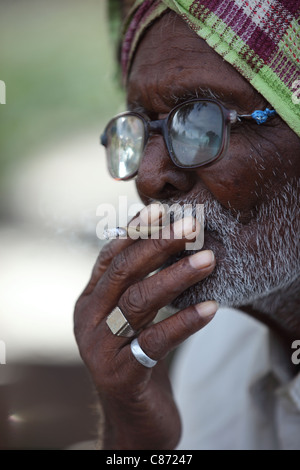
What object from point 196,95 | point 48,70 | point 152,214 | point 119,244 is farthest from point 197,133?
point 48,70

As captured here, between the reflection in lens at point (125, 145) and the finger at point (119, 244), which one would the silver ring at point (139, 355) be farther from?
the reflection in lens at point (125, 145)

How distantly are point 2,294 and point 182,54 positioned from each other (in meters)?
1.64

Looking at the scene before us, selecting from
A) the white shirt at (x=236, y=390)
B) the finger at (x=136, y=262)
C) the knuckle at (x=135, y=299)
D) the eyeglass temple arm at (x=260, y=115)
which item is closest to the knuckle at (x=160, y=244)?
the finger at (x=136, y=262)

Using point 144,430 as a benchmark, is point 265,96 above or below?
above

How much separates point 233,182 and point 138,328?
0.54m

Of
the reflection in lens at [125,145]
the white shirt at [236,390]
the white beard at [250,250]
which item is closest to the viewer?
the white beard at [250,250]

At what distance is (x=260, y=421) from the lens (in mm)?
2314

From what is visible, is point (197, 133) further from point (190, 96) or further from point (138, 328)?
point (138, 328)

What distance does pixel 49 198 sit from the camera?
2797mm

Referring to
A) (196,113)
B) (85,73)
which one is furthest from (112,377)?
(85,73)

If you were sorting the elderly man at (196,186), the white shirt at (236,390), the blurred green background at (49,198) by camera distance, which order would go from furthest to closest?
the blurred green background at (49,198) → the white shirt at (236,390) → the elderly man at (196,186)

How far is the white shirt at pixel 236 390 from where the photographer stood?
7.20 feet

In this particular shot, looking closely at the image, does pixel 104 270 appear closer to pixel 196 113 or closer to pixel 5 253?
pixel 196 113

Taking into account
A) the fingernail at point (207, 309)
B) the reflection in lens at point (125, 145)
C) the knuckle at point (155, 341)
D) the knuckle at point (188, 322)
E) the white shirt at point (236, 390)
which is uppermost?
the reflection in lens at point (125, 145)
